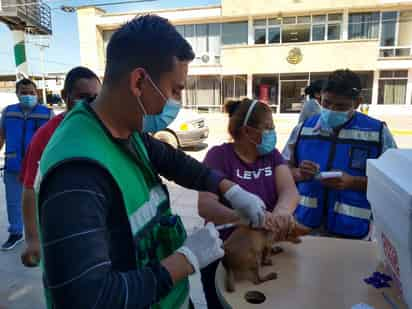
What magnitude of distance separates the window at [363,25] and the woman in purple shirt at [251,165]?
1799 cm

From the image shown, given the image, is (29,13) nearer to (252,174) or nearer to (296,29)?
→ (296,29)

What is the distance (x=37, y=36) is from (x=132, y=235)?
23.0 metres

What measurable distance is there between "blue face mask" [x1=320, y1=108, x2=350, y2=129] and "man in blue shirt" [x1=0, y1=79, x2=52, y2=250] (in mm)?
2840

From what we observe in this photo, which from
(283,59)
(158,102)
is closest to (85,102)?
(158,102)

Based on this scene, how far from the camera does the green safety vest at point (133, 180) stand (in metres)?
0.78

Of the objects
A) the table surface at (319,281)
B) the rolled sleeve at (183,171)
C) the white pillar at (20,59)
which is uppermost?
the white pillar at (20,59)

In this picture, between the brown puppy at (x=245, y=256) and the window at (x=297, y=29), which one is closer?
the brown puppy at (x=245, y=256)

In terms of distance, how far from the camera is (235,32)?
59.5 ft

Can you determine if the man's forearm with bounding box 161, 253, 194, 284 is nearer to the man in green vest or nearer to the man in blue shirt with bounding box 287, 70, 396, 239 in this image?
the man in green vest

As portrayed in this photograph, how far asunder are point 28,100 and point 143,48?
9.60 feet

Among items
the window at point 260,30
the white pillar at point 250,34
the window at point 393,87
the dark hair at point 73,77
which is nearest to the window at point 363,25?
the window at point 393,87

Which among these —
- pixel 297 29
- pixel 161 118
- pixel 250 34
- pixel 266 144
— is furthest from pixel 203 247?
pixel 297 29

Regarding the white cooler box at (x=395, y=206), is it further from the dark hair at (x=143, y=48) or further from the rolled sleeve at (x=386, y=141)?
the rolled sleeve at (x=386, y=141)

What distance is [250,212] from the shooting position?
1301 millimetres
